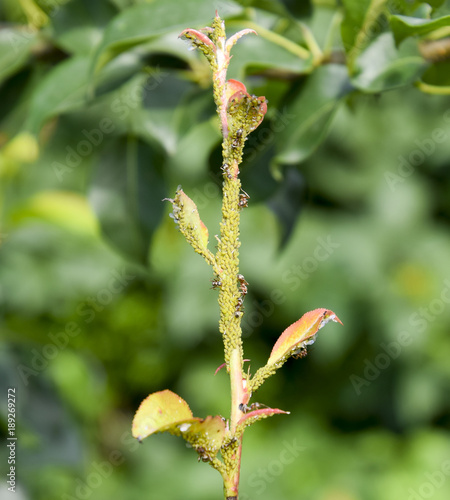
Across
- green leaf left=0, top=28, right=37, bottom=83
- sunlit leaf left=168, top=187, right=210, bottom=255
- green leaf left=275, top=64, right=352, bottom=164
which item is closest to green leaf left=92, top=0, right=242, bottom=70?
green leaf left=275, top=64, right=352, bottom=164

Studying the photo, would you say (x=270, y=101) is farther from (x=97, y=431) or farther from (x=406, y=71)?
(x=97, y=431)

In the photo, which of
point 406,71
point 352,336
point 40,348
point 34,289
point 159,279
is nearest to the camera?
point 406,71

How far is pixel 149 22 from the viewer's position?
0.66m

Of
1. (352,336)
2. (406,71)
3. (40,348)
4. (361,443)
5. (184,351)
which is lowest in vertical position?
(361,443)

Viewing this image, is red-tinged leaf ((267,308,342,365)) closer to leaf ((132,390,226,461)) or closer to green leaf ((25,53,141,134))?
leaf ((132,390,226,461))

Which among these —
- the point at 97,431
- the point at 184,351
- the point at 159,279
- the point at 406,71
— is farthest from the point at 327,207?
the point at 406,71

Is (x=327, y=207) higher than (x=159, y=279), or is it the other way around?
(x=327, y=207)

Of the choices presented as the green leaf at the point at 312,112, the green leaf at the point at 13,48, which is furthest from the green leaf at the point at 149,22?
the green leaf at the point at 13,48

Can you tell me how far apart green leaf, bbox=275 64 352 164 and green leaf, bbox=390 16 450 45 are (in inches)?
3.0

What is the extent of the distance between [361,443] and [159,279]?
3.71 ft

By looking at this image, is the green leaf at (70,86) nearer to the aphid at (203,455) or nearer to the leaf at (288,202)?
the leaf at (288,202)

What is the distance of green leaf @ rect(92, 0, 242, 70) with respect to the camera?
2.12ft

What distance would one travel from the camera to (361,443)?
2.77 m

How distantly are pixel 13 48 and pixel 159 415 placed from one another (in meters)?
0.71
